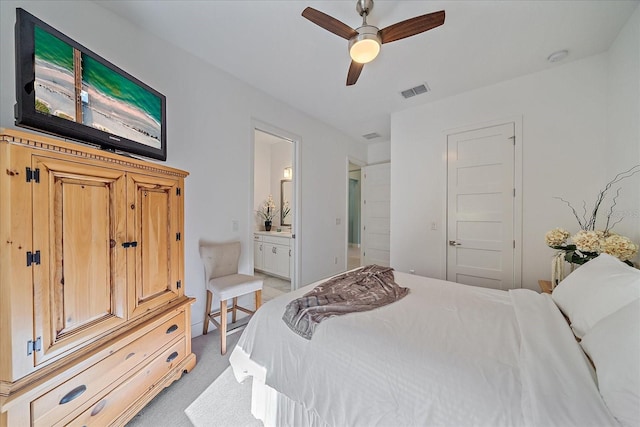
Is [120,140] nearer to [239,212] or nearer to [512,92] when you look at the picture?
[239,212]

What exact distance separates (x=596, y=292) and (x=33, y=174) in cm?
262

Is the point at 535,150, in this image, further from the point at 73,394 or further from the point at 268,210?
the point at 268,210

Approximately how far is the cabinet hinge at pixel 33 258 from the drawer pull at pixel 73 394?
63cm

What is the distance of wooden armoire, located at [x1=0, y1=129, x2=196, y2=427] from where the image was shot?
2.93 feet

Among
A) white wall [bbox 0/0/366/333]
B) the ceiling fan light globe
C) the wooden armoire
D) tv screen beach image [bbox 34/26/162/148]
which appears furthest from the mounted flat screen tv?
the ceiling fan light globe

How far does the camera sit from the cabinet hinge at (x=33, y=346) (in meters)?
0.93

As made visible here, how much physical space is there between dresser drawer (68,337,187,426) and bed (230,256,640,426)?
0.50m

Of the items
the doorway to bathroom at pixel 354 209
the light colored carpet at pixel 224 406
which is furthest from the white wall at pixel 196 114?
the doorway to bathroom at pixel 354 209

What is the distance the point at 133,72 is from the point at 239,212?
1504 mm

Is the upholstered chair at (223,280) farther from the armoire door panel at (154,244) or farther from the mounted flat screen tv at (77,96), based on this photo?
the mounted flat screen tv at (77,96)

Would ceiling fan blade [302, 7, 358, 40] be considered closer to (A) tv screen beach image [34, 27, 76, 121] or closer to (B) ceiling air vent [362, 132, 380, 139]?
(A) tv screen beach image [34, 27, 76, 121]

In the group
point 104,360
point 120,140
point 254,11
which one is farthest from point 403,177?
point 104,360

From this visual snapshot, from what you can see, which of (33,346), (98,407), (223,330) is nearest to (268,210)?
(223,330)

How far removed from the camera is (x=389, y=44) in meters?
2.01
